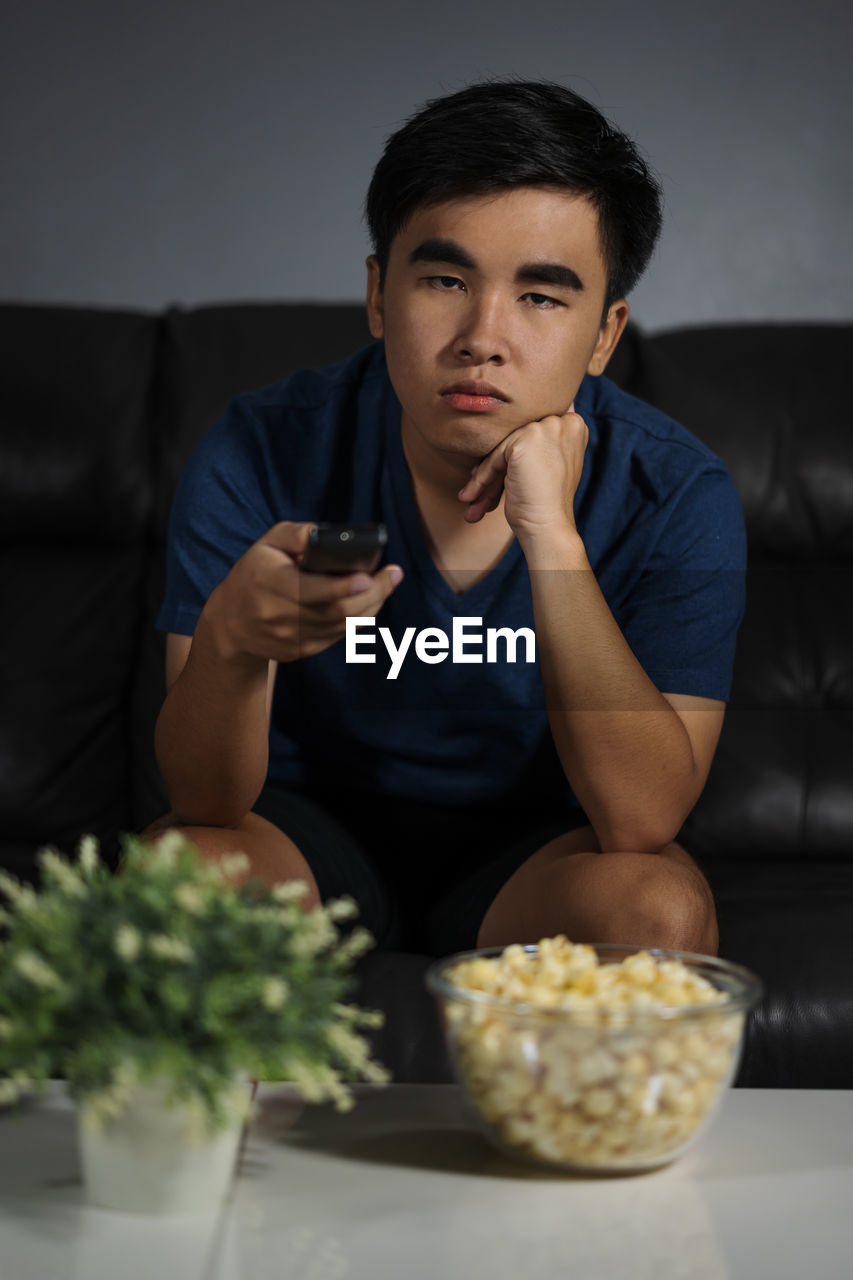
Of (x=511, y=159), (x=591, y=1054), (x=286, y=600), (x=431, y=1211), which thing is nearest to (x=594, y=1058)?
(x=591, y=1054)

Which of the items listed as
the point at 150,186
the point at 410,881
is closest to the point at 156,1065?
the point at 410,881

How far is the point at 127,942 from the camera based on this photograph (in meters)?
0.50

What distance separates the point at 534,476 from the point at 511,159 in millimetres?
317

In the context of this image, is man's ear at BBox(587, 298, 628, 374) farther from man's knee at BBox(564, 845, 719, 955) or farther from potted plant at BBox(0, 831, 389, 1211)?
potted plant at BBox(0, 831, 389, 1211)

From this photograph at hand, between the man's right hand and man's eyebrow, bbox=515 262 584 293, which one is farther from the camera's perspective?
man's eyebrow, bbox=515 262 584 293

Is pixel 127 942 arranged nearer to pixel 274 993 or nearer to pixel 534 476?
pixel 274 993

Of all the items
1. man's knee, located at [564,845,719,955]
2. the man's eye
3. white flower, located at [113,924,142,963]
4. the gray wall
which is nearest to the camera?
white flower, located at [113,924,142,963]

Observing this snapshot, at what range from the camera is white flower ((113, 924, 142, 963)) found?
500 millimetres

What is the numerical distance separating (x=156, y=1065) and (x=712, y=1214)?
0.89 feet

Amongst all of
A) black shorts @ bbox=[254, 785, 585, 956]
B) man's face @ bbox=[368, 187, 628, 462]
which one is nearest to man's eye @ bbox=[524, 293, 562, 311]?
man's face @ bbox=[368, 187, 628, 462]

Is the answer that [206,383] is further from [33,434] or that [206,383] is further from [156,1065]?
[156,1065]

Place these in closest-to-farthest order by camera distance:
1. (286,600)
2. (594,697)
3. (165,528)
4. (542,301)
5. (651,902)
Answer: (286,600), (651,902), (594,697), (542,301), (165,528)

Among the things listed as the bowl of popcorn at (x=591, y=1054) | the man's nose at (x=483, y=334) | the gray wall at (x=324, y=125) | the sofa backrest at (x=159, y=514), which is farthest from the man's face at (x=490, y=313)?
the gray wall at (x=324, y=125)

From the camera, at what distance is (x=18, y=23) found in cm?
207
